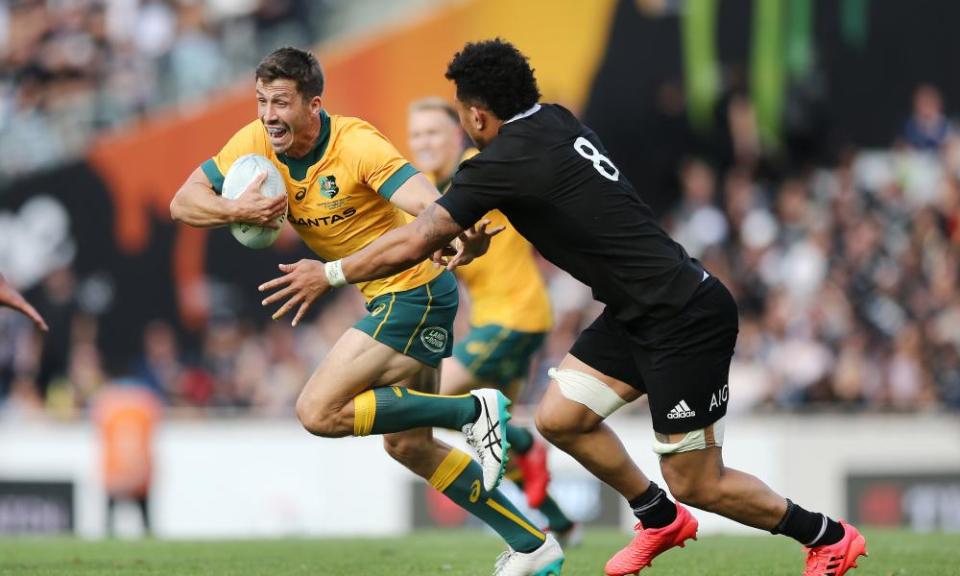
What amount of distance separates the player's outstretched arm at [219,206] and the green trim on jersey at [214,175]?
0.07 feet

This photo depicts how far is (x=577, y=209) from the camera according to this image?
22.0 ft

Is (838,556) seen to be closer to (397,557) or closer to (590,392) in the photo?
(590,392)

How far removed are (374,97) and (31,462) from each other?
7326 millimetres

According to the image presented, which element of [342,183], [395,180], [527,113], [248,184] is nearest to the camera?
[527,113]

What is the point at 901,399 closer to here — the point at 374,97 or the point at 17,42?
the point at 374,97

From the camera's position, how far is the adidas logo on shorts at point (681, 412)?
6.79 meters

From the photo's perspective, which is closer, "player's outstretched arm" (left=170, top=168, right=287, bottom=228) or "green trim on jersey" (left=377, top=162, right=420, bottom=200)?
"player's outstretched arm" (left=170, top=168, right=287, bottom=228)

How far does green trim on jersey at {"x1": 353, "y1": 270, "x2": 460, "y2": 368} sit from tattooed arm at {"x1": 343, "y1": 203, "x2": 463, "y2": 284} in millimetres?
738

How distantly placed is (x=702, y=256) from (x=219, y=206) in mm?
11196

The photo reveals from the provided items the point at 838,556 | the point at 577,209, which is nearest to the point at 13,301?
the point at 577,209

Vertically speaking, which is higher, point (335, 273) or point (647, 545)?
point (335, 273)

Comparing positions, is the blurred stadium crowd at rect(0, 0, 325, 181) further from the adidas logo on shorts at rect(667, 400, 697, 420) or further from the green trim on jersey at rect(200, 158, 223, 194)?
the adidas logo on shorts at rect(667, 400, 697, 420)

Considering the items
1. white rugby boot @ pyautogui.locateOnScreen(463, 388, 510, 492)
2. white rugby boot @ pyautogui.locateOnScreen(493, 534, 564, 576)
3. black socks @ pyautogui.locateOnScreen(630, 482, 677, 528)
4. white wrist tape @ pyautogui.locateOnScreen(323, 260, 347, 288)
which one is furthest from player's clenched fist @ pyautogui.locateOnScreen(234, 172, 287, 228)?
black socks @ pyautogui.locateOnScreen(630, 482, 677, 528)

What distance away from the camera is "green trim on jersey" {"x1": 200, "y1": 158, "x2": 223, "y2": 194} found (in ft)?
24.4
